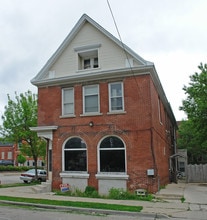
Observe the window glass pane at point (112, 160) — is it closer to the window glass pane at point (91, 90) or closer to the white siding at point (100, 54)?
the window glass pane at point (91, 90)

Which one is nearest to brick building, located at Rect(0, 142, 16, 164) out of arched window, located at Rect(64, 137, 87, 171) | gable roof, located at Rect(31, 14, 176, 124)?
gable roof, located at Rect(31, 14, 176, 124)

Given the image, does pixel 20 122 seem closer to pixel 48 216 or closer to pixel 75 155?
pixel 75 155

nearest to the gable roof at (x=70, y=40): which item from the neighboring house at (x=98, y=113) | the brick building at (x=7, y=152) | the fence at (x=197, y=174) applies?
the neighboring house at (x=98, y=113)

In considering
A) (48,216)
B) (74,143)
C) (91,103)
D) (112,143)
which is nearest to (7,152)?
(74,143)

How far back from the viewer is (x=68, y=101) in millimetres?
17750

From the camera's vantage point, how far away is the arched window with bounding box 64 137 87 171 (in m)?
16.6

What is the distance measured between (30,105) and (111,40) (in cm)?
1067

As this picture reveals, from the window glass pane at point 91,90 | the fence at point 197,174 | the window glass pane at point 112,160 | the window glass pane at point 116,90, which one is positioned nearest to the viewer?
the window glass pane at point 112,160

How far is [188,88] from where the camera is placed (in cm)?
2380

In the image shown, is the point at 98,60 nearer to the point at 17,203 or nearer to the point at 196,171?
the point at 17,203

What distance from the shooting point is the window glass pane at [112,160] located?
15.6 meters

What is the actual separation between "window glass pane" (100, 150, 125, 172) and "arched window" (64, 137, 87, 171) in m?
1.18

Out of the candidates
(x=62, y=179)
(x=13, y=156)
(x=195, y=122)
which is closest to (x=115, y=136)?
(x=62, y=179)

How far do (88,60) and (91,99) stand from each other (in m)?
2.93
